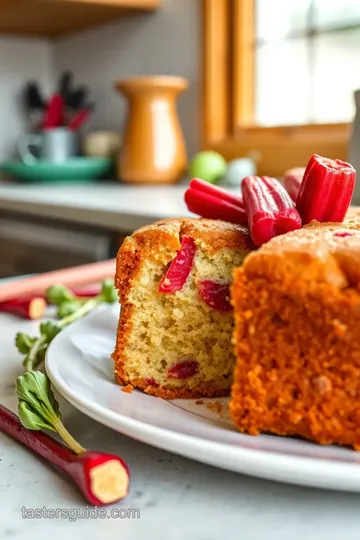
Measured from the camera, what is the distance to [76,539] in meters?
0.45

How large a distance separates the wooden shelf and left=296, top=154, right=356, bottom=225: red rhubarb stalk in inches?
73.0

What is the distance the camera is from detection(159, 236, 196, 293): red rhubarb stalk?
0.66 metres

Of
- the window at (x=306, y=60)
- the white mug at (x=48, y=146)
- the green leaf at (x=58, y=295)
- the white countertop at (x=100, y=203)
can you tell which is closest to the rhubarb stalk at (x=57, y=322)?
the green leaf at (x=58, y=295)

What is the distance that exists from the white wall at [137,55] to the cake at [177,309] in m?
1.85

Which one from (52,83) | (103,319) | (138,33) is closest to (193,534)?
(103,319)

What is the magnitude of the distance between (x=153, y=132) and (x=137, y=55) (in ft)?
1.71

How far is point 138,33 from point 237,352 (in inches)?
90.4

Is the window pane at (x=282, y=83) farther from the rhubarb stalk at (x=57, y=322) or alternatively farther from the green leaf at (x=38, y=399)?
the green leaf at (x=38, y=399)

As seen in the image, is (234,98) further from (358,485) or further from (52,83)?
(358,485)

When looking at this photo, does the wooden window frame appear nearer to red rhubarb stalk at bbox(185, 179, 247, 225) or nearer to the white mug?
the white mug

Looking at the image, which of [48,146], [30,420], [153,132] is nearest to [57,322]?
[30,420]

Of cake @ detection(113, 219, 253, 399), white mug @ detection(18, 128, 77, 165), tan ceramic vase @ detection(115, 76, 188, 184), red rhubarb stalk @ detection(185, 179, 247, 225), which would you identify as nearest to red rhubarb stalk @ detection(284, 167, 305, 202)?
red rhubarb stalk @ detection(185, 179, 247, 225)

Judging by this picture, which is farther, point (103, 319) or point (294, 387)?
point (103, 319)

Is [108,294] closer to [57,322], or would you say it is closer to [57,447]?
[57,322]
